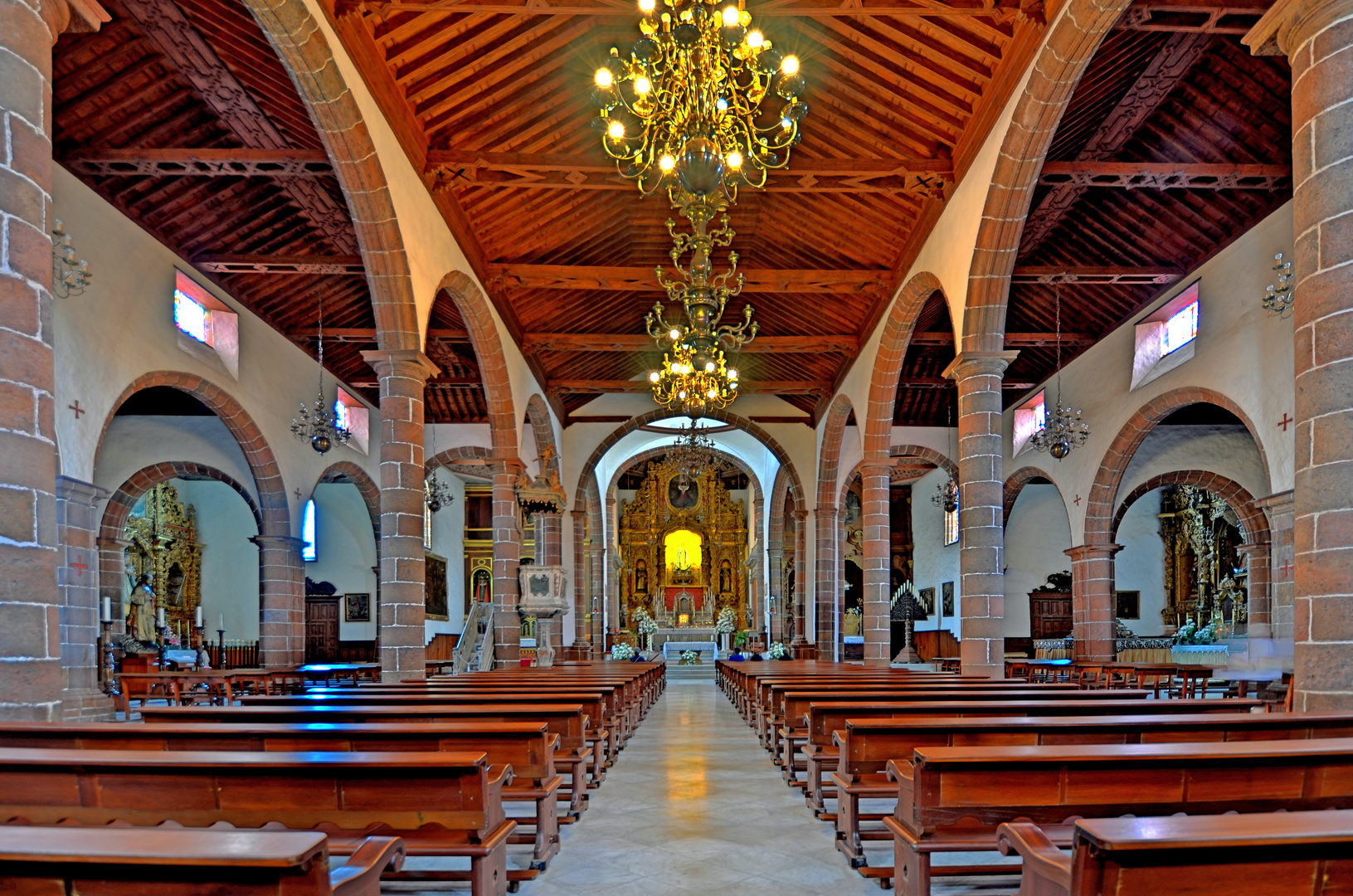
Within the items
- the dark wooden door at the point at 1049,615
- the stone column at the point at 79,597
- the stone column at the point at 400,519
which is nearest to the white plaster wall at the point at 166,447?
the stone column at the point at 79,597

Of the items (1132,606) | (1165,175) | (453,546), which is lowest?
(1132,606)

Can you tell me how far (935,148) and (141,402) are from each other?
472 inches

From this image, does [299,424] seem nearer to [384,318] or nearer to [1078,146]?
[384,318]

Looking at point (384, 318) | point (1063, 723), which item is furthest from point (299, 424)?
point (1063, 723)

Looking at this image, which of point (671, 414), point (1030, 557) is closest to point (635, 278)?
point (671, 414)

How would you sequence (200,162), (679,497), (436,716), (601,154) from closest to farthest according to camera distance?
(436,716) < (200,162) < (601,154) < (679,497)

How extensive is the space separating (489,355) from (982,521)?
759cm

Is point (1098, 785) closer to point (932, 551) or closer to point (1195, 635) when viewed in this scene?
point (1195, 635)

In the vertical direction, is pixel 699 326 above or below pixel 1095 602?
above

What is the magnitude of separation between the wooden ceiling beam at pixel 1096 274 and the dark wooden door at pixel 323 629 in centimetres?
1741

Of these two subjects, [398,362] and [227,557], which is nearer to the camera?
[398,362]

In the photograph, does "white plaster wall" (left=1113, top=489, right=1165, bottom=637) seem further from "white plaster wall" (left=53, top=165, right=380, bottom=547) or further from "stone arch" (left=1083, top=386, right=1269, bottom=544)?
"white plaster wall" (left=53, top=165, right=380, bottom=547)

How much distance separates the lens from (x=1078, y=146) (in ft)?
37.4

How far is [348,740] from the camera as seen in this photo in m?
4.31
